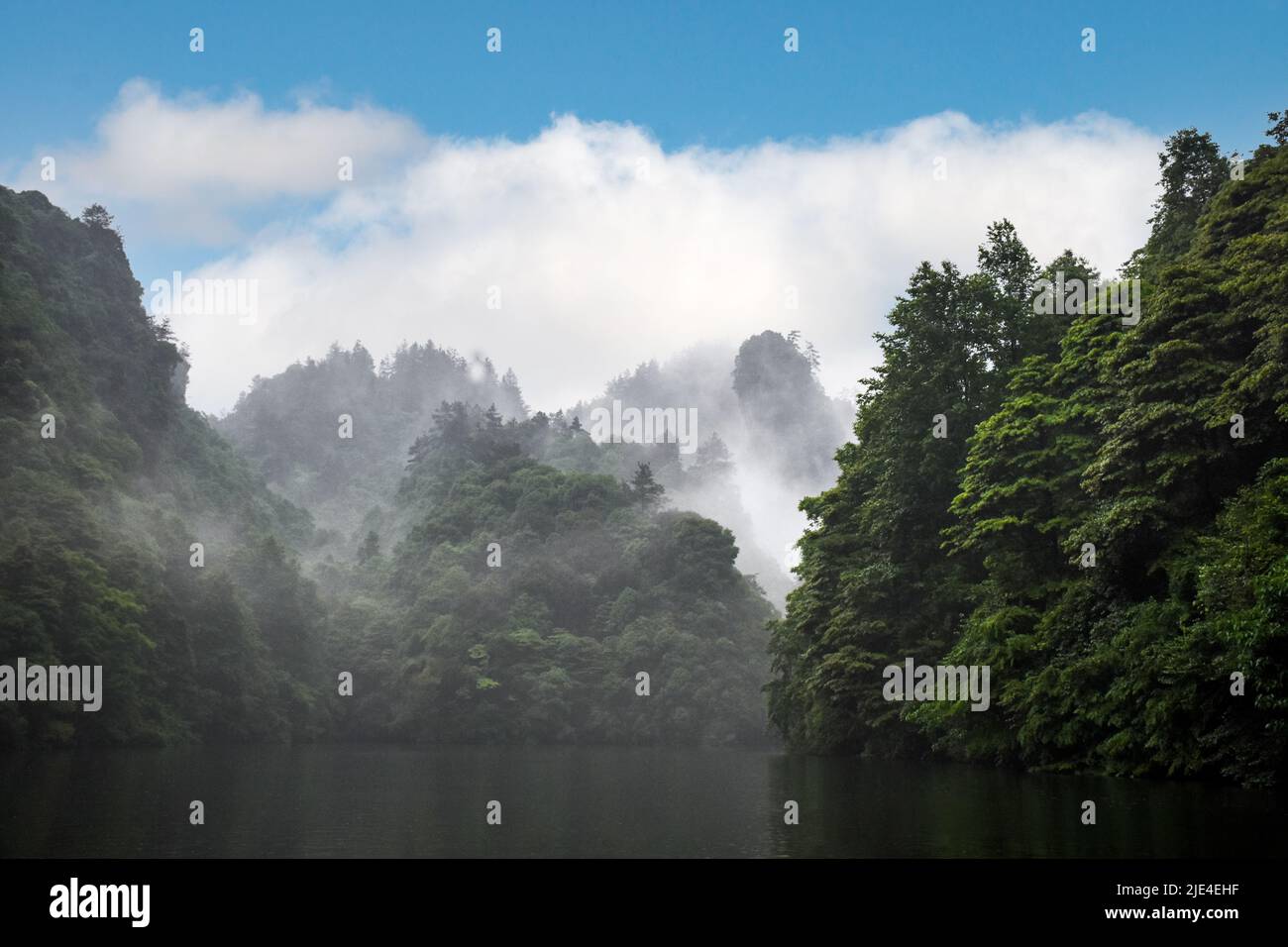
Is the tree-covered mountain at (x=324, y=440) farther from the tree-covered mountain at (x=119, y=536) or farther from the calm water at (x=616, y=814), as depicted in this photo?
the calm water at (x=616, y=814)

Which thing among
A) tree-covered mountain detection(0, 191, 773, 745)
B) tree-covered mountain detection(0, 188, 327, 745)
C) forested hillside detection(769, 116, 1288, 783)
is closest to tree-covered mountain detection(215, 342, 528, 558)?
tree-covered mountain detection(0, 191, 773, 745)

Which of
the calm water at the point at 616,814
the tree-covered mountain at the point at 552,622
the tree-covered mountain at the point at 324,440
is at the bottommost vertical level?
the calm water at the point at 616,814

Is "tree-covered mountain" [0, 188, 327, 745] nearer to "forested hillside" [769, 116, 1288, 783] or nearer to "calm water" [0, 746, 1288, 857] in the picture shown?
"calm water" [0, 746, 1288, 857]

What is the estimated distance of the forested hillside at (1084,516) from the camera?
2508 centimetres

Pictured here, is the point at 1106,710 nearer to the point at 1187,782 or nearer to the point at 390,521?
the point at 1187,782

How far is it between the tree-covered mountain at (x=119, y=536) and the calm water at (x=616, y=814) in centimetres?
1397

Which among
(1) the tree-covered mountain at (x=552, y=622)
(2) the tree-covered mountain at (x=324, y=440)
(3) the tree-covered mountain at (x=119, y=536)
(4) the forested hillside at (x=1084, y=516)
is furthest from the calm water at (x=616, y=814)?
(2) the tree-covered mountain at (x=324, y=440)

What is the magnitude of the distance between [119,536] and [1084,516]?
45.5 metres

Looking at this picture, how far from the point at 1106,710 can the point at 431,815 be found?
16.6 metres

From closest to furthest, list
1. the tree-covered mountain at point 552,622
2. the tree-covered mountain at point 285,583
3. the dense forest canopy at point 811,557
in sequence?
the dense forest canopy at point 811,557 → the tree-covered mountain at point 285,583 → the tree-covered mountain at point 552,622

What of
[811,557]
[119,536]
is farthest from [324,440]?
[811,557]

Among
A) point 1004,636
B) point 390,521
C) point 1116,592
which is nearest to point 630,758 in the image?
point 1004,636

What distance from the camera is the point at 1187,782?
84.3 ft

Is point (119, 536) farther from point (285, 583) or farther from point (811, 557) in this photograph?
point (811, 557)
